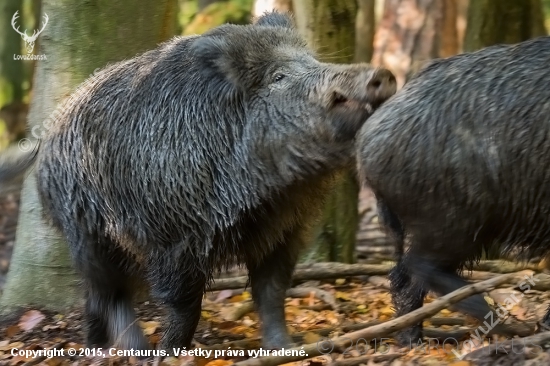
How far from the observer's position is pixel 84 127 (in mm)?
5426

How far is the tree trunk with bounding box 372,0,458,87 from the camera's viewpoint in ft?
39.2

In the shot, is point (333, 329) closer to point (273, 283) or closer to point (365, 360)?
point (273, 283)

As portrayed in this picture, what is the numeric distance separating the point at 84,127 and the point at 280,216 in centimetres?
138

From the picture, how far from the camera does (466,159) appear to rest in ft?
14.3

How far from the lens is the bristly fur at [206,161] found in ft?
16.1

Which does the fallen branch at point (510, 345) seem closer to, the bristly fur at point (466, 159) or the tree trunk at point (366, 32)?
the bristly fur at point (466, 159)

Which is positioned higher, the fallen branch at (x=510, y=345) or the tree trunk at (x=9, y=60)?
the tree trunk at (x=9, y=60)

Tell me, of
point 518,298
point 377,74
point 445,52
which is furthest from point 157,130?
point 445,52

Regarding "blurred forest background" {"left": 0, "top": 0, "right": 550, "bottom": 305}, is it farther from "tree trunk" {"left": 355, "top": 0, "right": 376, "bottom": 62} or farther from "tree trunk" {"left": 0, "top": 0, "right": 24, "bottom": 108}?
"tree trunk" {"left": 0, "top": 0, "right": 24, "bottom": 108}

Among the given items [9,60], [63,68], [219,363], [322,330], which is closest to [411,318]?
[219,363]

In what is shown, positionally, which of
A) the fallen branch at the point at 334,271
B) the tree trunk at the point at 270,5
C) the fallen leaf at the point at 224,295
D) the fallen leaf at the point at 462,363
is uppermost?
the tree trunk at the point at 270,5

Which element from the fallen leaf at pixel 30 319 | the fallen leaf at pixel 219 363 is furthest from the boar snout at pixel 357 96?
the fallen leaf at pixel 30 319

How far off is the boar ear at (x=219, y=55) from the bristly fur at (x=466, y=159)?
2.94ft

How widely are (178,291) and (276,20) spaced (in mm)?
1874
